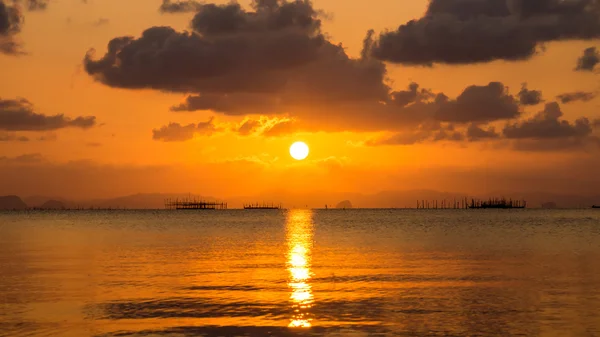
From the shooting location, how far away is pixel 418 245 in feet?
336

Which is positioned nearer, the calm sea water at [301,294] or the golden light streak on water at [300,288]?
the calm sea water at [301,294]

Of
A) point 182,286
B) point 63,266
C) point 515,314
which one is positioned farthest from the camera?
point 63,266

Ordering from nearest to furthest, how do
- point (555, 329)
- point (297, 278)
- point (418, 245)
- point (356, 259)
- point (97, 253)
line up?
1. point (555, 329)
2. point (297, 278)
3. point (356, 259)
4. point (97, 253)
5. point (418, 245)

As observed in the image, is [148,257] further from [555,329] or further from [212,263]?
[555,329]

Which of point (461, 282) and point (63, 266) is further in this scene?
point (63, 266)

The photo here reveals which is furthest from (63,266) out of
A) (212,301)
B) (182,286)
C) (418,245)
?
(418,245)

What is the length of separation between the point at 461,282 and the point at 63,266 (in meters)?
37.9

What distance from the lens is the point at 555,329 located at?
3544 cm

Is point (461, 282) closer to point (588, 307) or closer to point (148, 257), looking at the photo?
point (588, 307)

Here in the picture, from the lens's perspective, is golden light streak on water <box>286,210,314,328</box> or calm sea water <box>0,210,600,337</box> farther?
golden light streak on water <box>286,210,314,328</box>

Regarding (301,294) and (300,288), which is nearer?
(301,294)

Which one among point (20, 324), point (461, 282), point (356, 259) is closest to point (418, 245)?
point (356, 259)

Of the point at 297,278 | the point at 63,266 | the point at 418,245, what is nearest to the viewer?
the point at 297,278

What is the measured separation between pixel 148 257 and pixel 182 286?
29.9 m
